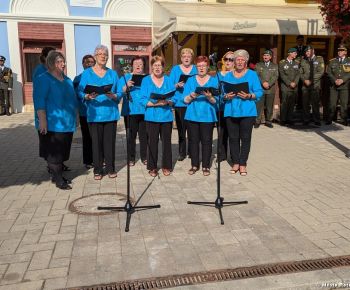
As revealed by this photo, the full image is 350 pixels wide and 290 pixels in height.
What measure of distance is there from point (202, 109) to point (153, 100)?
2.39 feet

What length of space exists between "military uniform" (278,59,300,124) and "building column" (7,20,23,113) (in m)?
8.33

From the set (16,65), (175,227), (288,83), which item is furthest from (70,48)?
(175,227)

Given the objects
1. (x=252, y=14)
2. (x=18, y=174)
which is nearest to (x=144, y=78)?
(x=18, y=174)

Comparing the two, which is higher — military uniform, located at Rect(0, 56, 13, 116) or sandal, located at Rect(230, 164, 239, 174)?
military uniform, located at Rect(0, 56, 13, 116)

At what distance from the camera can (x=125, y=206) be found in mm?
4387

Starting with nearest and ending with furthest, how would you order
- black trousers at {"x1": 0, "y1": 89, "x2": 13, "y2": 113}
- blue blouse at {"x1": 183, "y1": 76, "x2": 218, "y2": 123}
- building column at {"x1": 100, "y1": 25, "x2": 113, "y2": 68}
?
blue blouse at {"x1": 183, "y1": 76, "x2": 218, "y2": 123}, black trousers at {"x1": 0, "y1": 89, "x2": 13, "y2": 113}, building column at {"x1": 100, "y1": 25, "x2": 113, "y2": 68}

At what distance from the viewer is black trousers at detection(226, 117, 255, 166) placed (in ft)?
19.2

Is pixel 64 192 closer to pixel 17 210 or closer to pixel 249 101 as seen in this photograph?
pixel 17 210

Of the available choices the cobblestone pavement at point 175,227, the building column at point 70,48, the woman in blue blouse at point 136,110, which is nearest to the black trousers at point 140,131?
the woman in blue blouse at point 136,110

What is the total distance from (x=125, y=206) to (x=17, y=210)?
4.28 feet

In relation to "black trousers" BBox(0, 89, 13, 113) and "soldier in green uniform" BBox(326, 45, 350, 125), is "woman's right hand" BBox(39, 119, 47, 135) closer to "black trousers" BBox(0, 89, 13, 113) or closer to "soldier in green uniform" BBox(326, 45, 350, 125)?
"soldier in green uniform" BBox(326, 45, 350, 125)

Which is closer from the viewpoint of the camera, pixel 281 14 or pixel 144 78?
pixel 144 78

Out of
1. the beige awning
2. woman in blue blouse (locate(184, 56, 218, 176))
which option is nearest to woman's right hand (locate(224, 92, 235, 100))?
woman in blue blouse (locate(184, 56, 218, 176))

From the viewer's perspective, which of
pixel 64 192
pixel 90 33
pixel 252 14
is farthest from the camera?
pixel 90 33
